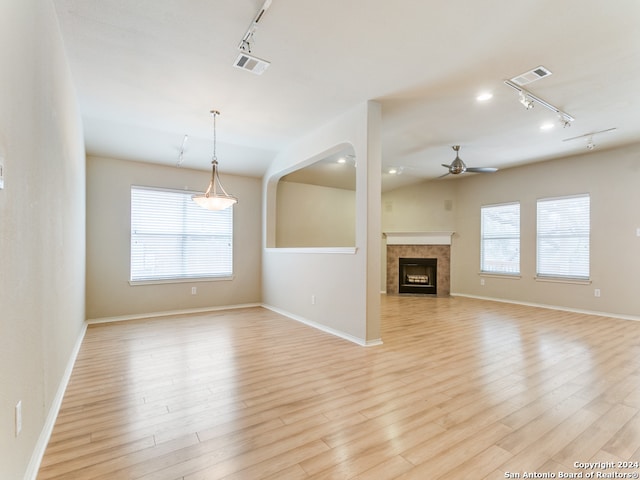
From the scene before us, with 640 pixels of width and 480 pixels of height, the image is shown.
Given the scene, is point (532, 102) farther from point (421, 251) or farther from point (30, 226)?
point (421, 251)

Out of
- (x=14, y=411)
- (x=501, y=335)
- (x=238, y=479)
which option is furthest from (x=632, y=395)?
(x=14, y=411)

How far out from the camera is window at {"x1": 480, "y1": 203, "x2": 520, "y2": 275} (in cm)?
672

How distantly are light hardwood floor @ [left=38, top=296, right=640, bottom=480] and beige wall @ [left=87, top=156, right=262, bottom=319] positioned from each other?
3.24ft

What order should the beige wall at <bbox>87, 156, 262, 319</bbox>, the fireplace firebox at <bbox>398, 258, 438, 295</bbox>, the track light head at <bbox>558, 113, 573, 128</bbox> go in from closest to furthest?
the track light head at <bbox>558, 113, 573, 128</bbox>, the beige wall at <bbox>87, 156, 262, 319</bbox>, the fireplace firebox at <bbox>398, 258, 438, 295</bbox>

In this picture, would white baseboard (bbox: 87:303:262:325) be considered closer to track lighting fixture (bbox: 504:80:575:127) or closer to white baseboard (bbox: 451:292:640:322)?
white baseboard (bbox: 451:292:640:322)

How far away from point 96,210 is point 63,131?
2736mm

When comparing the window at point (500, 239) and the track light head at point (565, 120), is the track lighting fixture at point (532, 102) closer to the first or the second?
the track light head at point (565, 120)

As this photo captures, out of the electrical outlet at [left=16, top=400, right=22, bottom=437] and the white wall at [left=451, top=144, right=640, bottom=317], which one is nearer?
the electrical outlet at [left=16, top=400, right=22, bottom=437]

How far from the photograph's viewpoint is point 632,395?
2441 millimetres

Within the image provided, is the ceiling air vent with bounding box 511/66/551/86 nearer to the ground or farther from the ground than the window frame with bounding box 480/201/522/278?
farther from the ground

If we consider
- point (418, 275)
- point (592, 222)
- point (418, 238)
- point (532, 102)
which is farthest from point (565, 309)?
point (532, 102)

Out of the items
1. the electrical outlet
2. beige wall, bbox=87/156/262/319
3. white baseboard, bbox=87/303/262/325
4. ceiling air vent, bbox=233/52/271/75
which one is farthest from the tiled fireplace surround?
the electrical outlet

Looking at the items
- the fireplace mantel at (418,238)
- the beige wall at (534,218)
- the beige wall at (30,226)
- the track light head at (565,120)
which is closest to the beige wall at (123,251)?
the beige wall at (30,226)

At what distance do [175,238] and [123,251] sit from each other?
0.84m
